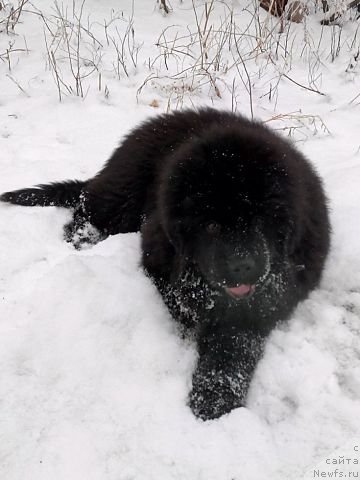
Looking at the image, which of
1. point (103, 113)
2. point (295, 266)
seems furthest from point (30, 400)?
point (103, 113)

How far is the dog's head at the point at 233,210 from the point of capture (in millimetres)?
2021

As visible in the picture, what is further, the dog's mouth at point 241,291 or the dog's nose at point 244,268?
the dog's mouth at point 241,291

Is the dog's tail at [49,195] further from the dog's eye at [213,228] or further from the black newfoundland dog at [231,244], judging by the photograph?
the dog's eye at [213,228]

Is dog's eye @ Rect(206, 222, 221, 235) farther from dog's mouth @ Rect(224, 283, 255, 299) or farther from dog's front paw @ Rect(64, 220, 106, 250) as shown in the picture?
dog's front paw @ Rect(64, 220, 106, 250)

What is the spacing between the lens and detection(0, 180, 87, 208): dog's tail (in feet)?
10.6

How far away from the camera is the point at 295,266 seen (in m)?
2.34

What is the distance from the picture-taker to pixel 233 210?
203 cm

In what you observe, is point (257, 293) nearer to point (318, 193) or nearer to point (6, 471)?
point (318, 193)

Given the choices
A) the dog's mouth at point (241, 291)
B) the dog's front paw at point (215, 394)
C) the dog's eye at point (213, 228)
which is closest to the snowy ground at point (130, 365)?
the dog's front paw at point (215, 394)

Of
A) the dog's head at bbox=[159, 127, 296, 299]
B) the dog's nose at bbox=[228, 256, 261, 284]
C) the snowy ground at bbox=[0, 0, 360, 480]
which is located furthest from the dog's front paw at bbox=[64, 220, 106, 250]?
the dog's nose at bbox=[228, 256, 261, 284]

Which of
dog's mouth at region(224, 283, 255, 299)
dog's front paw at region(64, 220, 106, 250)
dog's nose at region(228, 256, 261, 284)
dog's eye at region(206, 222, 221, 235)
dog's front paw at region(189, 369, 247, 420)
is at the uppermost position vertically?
dog's eye at region(206, 222, 221, 235)

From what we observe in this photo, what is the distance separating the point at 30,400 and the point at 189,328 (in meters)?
0.85

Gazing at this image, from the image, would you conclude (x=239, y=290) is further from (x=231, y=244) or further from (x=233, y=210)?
(x=233, y=210)

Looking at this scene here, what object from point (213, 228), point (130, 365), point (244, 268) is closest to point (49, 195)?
point (130, 365)
